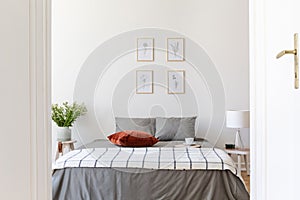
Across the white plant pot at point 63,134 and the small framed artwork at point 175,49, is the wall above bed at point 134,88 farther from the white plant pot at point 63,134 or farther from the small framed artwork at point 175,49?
the white plant pot at point 63,134

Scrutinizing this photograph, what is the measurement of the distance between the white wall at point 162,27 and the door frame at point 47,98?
12.3 feet

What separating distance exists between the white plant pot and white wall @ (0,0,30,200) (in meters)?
3.86

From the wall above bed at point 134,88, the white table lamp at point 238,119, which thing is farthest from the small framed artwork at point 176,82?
the white table lamp at point 238,119

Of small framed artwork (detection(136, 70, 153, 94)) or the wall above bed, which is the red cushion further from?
small framed artwork (detection(136, 70, 153, 94))

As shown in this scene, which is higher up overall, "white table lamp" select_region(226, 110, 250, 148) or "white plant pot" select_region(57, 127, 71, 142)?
"white table lamp" select_region(226, 110, 250, 148)

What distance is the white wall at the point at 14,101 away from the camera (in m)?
0.94

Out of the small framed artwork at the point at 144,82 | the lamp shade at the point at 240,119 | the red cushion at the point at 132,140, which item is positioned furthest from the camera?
the small framed artwork at the point at 144,82

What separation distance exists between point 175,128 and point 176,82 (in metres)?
0.83

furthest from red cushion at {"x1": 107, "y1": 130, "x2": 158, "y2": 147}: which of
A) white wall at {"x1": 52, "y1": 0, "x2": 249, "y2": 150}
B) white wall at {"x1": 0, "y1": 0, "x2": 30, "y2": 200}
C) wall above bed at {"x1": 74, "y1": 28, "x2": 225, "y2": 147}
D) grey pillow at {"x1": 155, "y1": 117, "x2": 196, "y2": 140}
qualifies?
white wall at {"x1": 0, "y1": 0, "x2": 30, "y2": 200}

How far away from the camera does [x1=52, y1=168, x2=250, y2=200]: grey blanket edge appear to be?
9.49 ft
